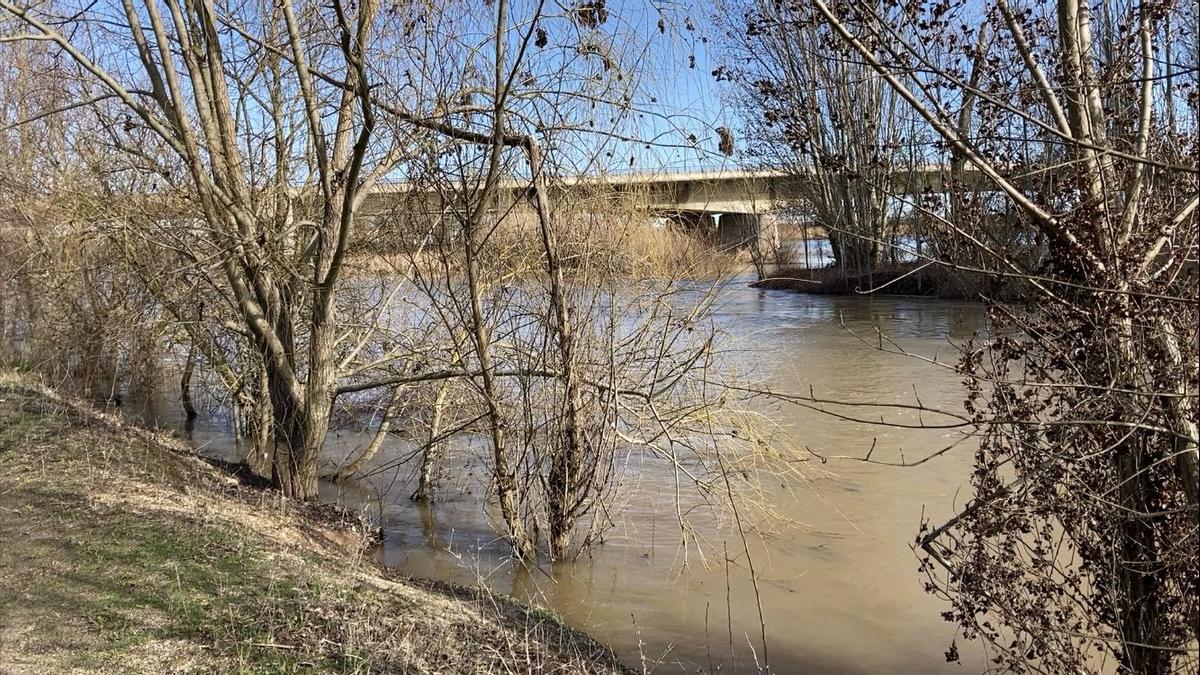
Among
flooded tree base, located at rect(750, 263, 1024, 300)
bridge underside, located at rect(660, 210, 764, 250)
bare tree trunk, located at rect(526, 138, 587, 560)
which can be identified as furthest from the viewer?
flooded tree base, located at rect(750, 263, 1024, 300)

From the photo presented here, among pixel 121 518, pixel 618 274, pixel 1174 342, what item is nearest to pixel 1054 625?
pixel 1174 342

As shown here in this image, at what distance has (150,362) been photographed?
11.1 m

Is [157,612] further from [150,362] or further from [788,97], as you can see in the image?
[150,362]

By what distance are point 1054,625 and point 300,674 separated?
3328mm

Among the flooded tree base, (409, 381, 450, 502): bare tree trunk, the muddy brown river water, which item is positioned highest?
the flooded tree base

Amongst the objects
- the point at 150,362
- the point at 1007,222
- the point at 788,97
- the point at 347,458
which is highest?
the point at 788,97

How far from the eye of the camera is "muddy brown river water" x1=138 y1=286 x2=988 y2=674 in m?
5.98

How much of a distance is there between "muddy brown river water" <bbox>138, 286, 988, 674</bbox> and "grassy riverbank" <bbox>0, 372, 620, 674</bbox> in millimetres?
514

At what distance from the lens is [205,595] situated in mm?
4609

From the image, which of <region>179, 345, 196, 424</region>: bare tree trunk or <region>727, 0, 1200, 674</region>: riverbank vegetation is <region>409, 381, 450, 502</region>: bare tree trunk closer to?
<region>179, 345, 196, 424</region>: bare tree trunk

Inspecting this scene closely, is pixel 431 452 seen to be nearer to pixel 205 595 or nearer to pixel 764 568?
pixel 764 568

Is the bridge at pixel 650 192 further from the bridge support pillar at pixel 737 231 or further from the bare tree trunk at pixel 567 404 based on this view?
the bare tree trunk at pixel 567 404

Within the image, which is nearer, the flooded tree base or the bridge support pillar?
the bridge support pillar

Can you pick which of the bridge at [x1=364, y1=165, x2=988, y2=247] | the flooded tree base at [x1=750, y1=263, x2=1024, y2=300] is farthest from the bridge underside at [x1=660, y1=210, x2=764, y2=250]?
the flooded tree base at [x1=750, y1=263, x2=1024, y2=300]
